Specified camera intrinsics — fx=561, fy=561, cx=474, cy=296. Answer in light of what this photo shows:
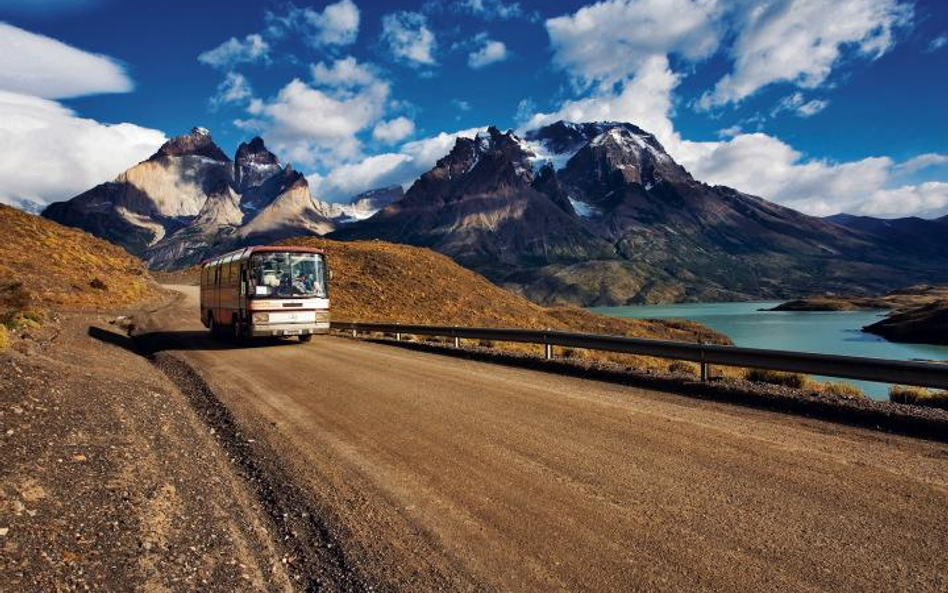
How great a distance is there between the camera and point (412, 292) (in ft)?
168

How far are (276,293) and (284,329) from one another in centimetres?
135

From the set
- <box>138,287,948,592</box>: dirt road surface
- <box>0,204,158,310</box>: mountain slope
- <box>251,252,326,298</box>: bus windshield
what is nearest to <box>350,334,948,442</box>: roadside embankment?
<box>138,287,948,592</box>: dirt road surface

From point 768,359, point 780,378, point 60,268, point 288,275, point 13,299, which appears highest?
point 60,268

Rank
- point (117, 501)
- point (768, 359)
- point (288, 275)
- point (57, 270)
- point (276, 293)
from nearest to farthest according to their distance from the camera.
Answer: point (117, 501), point (768, 359), point (276, 293), point (288, 275), point (57, 270)

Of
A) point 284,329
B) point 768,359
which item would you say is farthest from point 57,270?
point 768,359

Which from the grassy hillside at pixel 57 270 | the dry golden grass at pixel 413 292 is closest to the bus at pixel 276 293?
the grassy hillside at pixel 57 270

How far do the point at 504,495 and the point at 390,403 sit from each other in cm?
482

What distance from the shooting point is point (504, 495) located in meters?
5.68

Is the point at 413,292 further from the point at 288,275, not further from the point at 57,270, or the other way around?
the point at 288,275

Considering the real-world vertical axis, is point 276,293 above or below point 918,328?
above

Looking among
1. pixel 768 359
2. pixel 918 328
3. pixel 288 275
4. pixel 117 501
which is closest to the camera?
pixel 117 501

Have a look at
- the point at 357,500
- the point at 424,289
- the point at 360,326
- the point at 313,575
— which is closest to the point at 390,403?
the point at 357,500

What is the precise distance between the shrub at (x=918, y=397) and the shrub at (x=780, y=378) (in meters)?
1.64

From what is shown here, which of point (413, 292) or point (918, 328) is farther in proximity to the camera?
point (918, 328)
